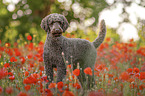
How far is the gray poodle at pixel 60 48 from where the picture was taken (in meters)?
2.81

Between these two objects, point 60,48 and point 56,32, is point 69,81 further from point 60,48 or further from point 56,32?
point 56,32

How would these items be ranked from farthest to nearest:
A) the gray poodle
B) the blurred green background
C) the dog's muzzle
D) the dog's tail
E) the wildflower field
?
the blurred green background → the dog's tail → the gray poodle → the dog's muzzle → the wildflower field

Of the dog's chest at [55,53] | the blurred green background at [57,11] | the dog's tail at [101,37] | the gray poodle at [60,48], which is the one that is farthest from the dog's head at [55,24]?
the blurred green background at [57,11]

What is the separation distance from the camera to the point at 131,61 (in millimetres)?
5324

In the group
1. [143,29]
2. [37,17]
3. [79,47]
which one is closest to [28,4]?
[37,17]

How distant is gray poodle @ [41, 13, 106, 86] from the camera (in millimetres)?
2811

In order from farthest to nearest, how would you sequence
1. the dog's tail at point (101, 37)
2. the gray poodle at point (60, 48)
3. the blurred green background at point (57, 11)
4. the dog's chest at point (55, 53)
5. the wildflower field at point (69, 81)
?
1. the blurred green background at point (57, 11)
2. the dog's tail at point (101, 37)
3. the dog's chest at point (55, 53)
4. the gray poodle at point (60, 48)
5. the wildflower field at point (69, 81)

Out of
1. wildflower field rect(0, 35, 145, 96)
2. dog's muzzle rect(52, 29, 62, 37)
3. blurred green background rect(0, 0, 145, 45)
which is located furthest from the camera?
blurred green background rect(0, 0, 145, 45)

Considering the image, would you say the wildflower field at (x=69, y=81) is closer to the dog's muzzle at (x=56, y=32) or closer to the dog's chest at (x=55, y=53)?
the dog's chest at (x=55, y=53)

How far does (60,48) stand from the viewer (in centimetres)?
298

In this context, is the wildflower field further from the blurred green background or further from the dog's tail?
the blurred green background

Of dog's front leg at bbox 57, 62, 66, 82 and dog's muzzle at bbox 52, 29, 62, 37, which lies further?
dog's front leg at bbox 57, 62, 66, 82

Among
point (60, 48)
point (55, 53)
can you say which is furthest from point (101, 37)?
point (55, 53)

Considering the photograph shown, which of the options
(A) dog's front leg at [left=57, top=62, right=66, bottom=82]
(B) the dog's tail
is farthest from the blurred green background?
(A) dog's front leg at [left=57, top=62, right=66, bottom=82]
